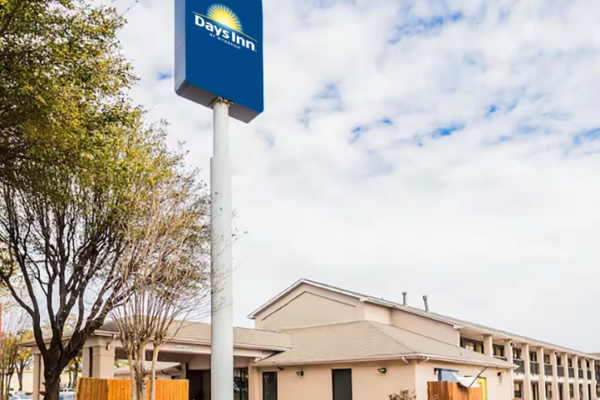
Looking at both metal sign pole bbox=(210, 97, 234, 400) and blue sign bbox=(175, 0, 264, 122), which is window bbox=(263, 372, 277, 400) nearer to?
metal sign pole bbox=(210, 97, 234, 400)

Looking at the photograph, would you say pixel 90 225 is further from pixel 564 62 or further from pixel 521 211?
pixel 521 211

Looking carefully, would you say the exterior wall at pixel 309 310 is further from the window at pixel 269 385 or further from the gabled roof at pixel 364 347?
the window at pixel 269 385

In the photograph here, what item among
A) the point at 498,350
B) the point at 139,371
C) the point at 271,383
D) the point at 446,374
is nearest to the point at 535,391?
the point at 498,350

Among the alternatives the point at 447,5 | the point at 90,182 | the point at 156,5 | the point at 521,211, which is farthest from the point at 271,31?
the point at 521,211

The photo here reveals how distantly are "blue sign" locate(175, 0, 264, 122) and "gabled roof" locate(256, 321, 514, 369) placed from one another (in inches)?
525

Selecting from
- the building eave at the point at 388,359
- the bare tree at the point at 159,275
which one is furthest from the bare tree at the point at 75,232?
the building eave at the point at 388,359

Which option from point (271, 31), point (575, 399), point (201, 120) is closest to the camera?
point (271, 31)

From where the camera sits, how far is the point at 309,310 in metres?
30.1

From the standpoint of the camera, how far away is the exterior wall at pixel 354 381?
2253 centimetres

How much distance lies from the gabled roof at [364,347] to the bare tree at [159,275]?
11810 millimetres

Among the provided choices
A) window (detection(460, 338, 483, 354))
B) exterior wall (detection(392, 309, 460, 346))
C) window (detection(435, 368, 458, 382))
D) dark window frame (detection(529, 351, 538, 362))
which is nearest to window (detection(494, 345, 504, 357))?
window (detection(460, 338, 483, 354))

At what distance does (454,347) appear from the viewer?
2739 centimetres

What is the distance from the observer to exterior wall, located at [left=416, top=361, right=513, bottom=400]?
2242 centimetres

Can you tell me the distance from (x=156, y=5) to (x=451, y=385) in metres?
15.6
